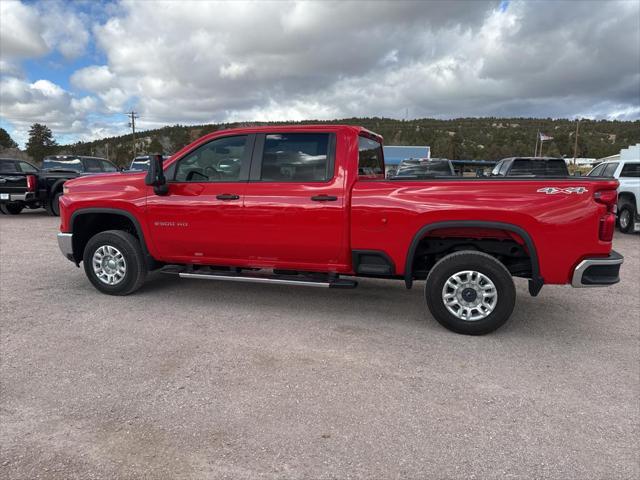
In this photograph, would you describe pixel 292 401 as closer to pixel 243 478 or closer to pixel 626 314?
pixel 243 478

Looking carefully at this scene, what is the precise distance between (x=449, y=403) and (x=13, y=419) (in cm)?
275

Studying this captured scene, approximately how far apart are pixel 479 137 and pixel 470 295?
111309 mm

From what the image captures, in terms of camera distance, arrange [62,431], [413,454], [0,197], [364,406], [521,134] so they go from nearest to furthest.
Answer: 1. [413,454]
2. [62,431]
3. [364,406]
4. [0,197]
5. [521,134]

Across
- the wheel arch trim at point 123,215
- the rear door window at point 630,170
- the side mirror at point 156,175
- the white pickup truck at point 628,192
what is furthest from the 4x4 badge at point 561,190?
the rear door window at point 630,170

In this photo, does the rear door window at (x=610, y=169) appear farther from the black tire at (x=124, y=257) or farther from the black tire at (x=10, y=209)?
the black tire at (x=10, y=209)

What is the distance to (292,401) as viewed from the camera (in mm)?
2928

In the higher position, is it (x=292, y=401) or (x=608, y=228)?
(x=608, y=228)

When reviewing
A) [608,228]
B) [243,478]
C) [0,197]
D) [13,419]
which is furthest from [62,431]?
[0,197]

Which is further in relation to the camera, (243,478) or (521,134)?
(521,134)

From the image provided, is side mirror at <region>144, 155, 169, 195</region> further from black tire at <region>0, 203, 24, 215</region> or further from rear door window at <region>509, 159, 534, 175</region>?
black tire at <region>0, 203, 24, 215</region>

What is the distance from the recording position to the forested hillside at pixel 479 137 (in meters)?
94.4

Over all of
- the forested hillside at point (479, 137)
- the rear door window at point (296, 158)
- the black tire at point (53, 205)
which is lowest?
the black tire at point (53, 205)

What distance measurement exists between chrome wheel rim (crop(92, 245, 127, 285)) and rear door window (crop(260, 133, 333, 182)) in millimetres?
2033

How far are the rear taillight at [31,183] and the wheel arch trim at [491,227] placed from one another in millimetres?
12448
